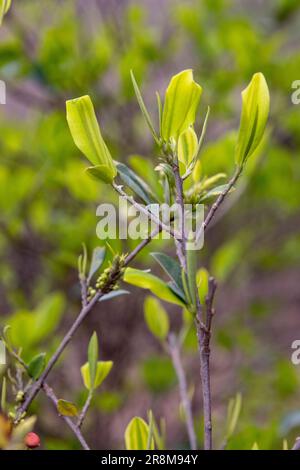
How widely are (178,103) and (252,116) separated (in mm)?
54

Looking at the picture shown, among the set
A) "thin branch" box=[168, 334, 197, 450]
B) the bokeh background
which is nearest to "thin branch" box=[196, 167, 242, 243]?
"thin branch" box=[168, 334, 197, 450]

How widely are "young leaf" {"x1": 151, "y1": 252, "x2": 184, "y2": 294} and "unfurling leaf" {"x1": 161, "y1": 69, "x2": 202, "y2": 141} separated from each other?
0.10m

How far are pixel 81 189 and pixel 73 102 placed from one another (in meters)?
0.67

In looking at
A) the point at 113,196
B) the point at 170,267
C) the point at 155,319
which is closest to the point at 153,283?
the point at 170,267

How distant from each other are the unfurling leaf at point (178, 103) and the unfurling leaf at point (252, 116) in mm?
39

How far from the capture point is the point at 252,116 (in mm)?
459

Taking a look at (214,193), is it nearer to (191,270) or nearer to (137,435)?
(191,270)

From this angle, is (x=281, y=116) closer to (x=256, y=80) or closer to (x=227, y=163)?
(x=227, y=163)

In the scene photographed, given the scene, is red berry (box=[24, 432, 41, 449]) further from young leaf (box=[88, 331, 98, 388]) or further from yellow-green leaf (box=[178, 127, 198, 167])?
yellow-green leaf (box=[178, 127, 198, 167])

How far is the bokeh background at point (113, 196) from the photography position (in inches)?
46.3

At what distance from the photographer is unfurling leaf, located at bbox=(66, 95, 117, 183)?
1.49ft

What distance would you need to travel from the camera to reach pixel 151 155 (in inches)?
59.6

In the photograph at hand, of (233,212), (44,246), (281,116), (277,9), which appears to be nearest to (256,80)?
(281,116)

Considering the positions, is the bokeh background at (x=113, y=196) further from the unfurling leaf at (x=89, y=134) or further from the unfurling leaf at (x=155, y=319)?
the unfurling leaf at (x=89, y=134)
